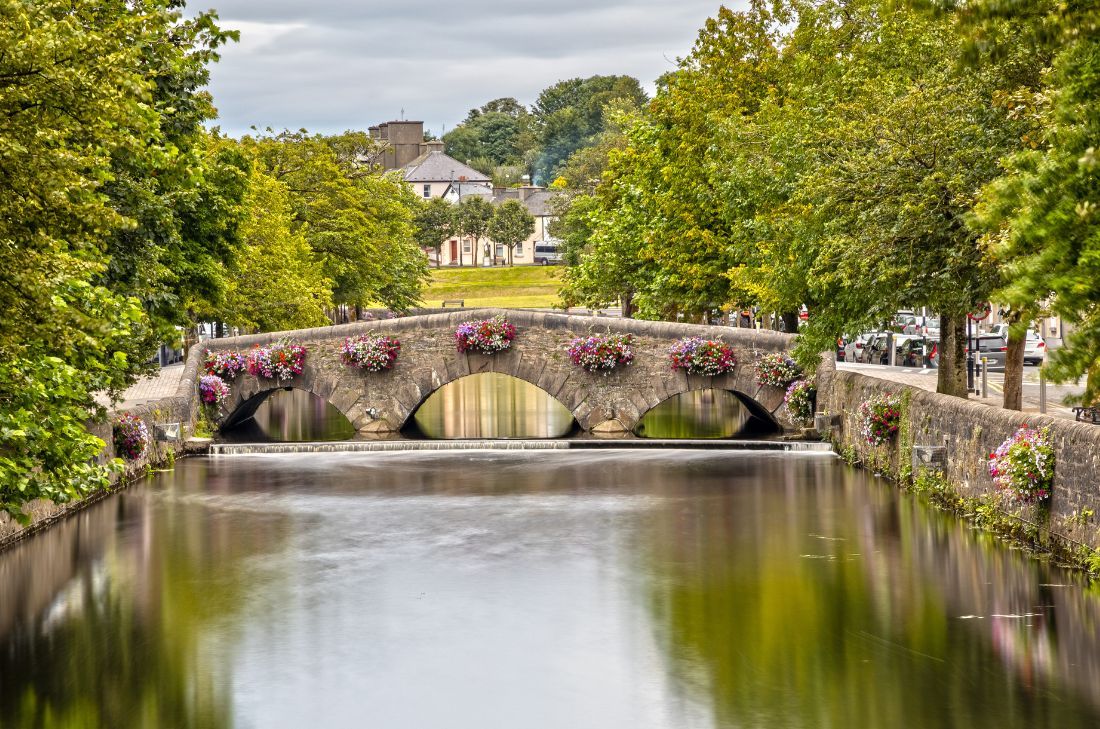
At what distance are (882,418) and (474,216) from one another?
322 ft

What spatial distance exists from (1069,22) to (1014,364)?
14469mm

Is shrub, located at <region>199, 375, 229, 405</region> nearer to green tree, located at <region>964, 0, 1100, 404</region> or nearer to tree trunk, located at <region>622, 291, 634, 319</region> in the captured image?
tree trunk, located at <region>622, 291, 634, 319</region>

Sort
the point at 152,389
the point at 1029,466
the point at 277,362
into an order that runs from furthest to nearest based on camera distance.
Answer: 1. the point at 152,389
2. the point at 277,362
3. the point at 1029,466

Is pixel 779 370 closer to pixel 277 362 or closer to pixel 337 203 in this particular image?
pixel 277 362

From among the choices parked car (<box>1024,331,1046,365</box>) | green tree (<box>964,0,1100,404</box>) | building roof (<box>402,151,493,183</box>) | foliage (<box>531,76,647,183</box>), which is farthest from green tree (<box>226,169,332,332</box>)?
foliage (<box>531,76,647,183</box>)

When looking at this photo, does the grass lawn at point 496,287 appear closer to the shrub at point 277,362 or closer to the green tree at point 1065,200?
the shrub at point 277,362

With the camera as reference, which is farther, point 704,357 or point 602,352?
point 602,352

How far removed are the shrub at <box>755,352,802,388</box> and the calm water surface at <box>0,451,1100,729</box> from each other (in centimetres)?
556

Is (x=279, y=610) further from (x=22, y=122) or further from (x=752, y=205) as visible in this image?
(x=752, y=205)

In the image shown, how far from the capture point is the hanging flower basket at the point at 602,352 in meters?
30.5

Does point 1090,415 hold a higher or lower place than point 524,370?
lower

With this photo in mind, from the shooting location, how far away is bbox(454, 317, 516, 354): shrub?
31.0 metres

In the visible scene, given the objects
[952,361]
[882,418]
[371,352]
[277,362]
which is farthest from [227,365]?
[952,361]

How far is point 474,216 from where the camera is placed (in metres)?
119
